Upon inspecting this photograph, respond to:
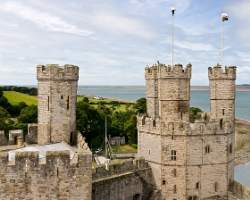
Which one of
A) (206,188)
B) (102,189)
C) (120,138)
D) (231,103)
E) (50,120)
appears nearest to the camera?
(102,189)

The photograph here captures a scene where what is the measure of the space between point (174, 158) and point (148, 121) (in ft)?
9.40

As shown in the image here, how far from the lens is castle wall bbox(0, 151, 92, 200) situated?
53.5 ft

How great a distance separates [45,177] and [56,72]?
8.77 m

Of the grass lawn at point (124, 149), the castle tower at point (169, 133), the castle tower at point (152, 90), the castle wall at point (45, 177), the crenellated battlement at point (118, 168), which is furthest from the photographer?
the grass lawn at point (124, 149)

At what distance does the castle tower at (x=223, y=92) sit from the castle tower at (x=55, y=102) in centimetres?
990

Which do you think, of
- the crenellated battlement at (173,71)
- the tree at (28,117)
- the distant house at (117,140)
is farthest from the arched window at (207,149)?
the distant house at (117,140)

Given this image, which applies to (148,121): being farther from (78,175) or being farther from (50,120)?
(78,175)

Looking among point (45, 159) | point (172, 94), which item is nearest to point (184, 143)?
point (172, 94)

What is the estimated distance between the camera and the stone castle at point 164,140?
23.9 m

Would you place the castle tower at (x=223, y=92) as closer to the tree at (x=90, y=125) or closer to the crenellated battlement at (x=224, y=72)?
the crenellated battlement at (x=224, y=72)

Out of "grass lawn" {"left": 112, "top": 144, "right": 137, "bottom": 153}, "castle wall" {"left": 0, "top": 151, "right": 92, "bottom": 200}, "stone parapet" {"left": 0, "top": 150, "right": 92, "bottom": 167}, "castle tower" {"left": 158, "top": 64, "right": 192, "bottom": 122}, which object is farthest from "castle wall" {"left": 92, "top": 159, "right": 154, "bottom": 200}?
"grass lawn" {"left": 112, "top": 144, "right": 137, "bottom": 153}

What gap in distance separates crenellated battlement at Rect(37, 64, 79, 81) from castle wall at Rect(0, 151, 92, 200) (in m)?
8.18

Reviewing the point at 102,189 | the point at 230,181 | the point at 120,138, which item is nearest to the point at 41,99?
the point at 102,189

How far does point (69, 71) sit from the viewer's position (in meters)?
24.1
